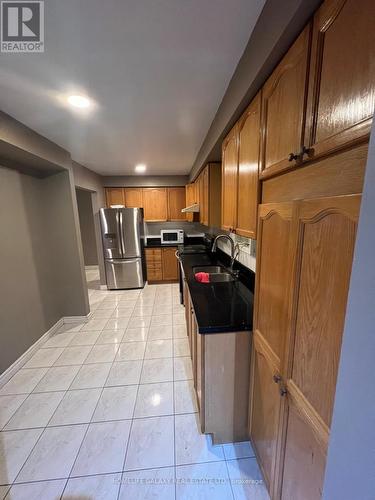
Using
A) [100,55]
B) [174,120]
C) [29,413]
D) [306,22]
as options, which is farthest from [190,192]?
[29,413]

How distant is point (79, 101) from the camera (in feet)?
5.15

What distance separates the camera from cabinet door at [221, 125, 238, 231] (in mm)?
1541

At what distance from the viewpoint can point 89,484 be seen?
1.23 meters

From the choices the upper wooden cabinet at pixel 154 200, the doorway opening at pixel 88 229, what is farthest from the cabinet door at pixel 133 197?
the doorway opening at pixel 88 229

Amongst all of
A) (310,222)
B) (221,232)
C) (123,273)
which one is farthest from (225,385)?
(123,273)

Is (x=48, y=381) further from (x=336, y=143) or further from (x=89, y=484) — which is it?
(x=336, y=143)

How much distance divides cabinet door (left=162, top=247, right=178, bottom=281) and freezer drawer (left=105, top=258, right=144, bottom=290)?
55cm

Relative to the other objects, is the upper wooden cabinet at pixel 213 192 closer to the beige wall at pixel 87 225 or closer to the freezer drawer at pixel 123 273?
the freezer drawer at pixel 123 273

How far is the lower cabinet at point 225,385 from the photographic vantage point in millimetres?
1274

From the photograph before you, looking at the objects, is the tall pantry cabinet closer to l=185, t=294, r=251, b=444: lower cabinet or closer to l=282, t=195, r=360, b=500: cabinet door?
l=282, t=195, r=360, b=500: cabinet door

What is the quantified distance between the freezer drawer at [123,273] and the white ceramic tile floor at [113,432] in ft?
6.00

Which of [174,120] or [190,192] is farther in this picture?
[190,192]

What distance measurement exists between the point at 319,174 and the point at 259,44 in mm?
737

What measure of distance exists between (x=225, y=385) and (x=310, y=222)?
46.1 inches
